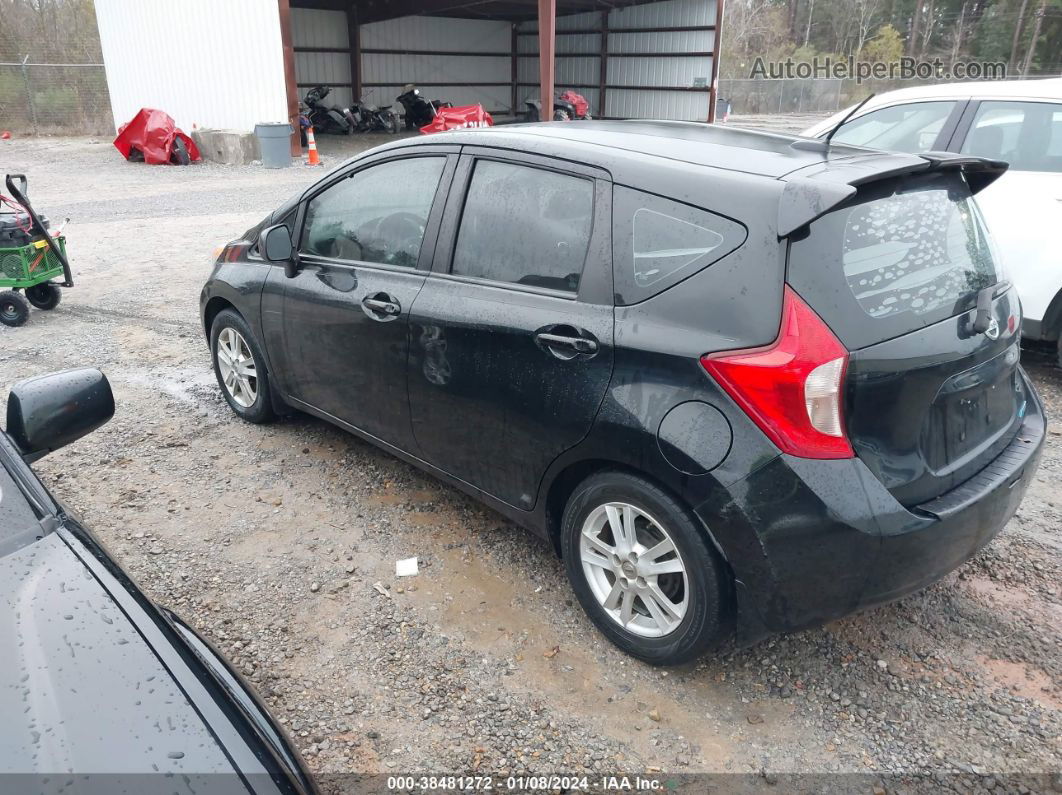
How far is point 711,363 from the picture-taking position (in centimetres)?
240

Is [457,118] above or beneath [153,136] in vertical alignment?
above

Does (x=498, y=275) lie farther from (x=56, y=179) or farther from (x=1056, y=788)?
(x=56, y=179)

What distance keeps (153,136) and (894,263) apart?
18376 millimetres

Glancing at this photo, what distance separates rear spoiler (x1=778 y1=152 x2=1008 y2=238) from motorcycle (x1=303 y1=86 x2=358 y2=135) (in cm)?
2333

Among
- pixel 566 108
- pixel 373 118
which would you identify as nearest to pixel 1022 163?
pixel 566 108

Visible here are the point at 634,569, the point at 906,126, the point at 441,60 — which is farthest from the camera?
the point at 441,60

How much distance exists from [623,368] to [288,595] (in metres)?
1.71

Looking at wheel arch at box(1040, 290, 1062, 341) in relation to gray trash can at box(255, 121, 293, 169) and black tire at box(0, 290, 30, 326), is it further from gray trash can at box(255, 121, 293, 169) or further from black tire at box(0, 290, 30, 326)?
gray trash can at box(255, 121, 293, 169)

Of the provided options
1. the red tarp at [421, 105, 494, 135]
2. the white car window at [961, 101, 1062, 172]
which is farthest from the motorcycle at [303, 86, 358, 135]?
the white car window at [961, 101, 1062, 172]

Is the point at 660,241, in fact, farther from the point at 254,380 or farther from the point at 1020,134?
the point at 1020,134

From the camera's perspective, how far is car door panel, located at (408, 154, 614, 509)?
2727mm

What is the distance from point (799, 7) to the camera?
57719mm

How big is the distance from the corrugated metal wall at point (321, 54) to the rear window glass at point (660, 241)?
80.9 feet

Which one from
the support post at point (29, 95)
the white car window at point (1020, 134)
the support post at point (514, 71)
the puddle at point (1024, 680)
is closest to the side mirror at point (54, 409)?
the puddle at point (1024, 680)
